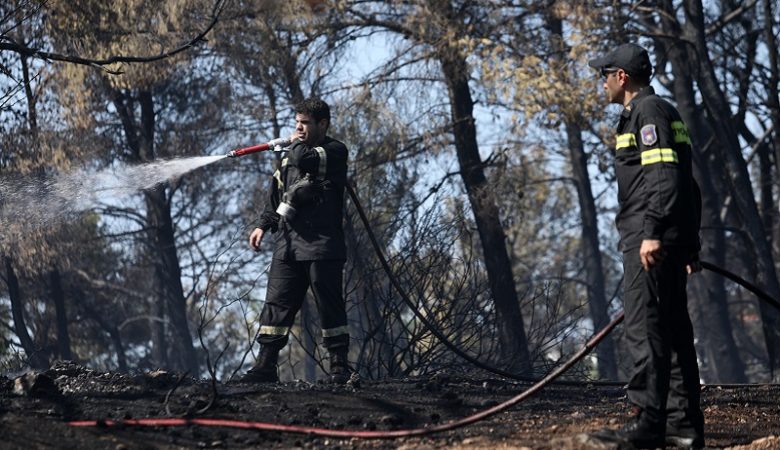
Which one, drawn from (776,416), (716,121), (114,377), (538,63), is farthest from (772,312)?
(114,377)

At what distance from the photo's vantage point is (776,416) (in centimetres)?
784

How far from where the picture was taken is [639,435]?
20.7 feet

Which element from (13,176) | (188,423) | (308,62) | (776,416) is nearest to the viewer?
(188,423)

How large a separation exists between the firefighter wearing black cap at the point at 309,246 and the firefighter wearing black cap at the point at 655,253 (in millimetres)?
2456

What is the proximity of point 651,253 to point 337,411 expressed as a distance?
2219 millimetres

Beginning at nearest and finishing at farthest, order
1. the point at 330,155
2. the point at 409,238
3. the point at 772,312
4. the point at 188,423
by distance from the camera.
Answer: the point at 188,423 → the point at 330,155 → the point at 409,238 → the point at 772,312

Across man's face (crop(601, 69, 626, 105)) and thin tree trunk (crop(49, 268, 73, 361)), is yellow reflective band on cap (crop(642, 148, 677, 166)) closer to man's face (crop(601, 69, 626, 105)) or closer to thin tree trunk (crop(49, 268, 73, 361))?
man's face (crop(601, 69, 626, 105))

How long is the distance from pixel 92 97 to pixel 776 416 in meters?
14.7

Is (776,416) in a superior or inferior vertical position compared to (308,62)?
inferior

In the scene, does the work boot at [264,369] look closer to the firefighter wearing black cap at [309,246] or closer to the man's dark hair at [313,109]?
the firefighter wearing black cap at [309,246]

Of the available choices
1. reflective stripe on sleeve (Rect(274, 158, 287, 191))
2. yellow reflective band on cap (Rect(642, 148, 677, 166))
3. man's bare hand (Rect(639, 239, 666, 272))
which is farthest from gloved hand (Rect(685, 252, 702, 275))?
reflective stripe on sleeve (Rect(274, 158, 287, 191))

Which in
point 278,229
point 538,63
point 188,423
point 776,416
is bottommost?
point 776,416

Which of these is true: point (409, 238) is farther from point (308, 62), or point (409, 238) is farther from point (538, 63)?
point (308, 62)

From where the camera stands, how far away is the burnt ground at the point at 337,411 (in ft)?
21.6
